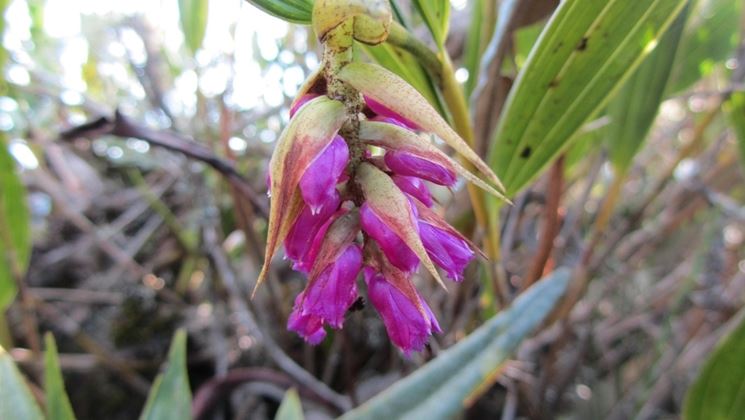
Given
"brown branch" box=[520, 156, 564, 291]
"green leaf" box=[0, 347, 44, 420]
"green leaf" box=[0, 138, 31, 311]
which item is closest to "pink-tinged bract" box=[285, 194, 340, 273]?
"green leaf" box=[0, 347, 44, 420]

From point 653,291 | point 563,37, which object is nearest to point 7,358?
point 563,37

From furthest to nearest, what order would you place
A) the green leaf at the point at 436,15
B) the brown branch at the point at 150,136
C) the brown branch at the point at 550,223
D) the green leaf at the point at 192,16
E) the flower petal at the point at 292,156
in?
the green leaf at the point at 192,16, the brown branch at the point at 550,223, the brown branch at the point at 150,136, the green leaf at the point at 436,15, the flower petal at the point at 292,156

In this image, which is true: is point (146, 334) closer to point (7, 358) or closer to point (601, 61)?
point (7, 358)

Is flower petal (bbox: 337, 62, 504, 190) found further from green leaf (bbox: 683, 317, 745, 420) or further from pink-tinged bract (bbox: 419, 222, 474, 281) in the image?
green leaf (bbox: 683, 317, 745, 420)

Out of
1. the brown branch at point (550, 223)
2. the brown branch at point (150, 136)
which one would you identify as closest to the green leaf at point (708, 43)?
the brown branch at point (550, 223)

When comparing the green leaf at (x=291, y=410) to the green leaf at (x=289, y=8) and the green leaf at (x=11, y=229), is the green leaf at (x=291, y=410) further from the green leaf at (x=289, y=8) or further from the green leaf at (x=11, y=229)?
the green leaf at (x=11, y=229)

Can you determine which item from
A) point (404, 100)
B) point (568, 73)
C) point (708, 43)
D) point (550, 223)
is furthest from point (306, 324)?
point (708, 43)
